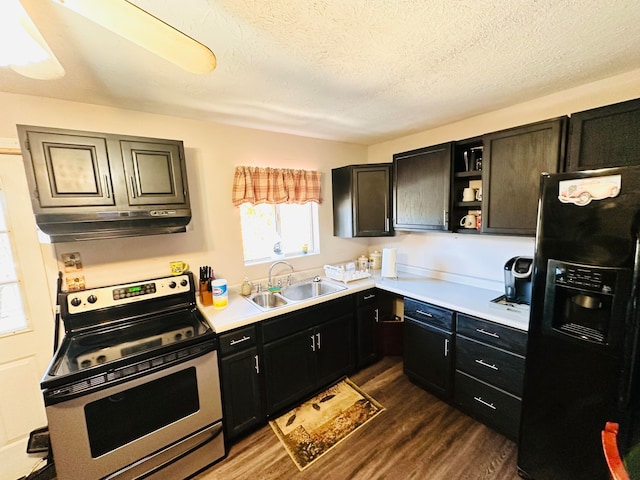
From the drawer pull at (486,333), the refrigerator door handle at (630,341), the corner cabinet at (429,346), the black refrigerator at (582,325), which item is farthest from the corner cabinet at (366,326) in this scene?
the refrigerator door handle at (630,341)

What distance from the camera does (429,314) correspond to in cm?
212

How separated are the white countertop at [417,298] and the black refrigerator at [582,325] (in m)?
0.28

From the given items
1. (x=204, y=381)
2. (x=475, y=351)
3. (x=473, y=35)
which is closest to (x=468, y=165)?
(x=473, y=35)

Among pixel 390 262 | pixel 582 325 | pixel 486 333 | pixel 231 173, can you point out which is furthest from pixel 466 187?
pixel 231 173

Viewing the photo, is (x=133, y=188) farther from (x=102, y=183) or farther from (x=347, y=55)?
(x=347, y=55)

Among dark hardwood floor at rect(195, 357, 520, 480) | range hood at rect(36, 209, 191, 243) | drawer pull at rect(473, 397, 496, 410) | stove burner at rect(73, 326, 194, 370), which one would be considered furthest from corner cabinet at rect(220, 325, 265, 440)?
drawer pull at rect(473, 397, 496, 410)

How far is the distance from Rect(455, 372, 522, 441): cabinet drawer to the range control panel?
2.21 m

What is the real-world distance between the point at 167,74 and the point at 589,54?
2.21 metres

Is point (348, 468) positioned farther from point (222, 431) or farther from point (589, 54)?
point (589, 54)

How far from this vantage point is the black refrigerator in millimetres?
1123

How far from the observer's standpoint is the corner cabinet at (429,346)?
2025 millimetres

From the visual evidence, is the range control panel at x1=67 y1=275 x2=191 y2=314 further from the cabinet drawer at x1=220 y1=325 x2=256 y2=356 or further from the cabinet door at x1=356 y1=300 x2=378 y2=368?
the cabinet door at x1=356 y1=300 x2=378 y2=368

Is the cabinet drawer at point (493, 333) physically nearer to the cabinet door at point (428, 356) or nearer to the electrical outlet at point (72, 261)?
the cabinet door at point (428, 356)

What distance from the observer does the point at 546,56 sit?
1352mm
